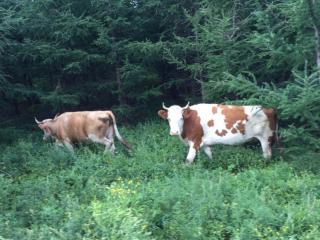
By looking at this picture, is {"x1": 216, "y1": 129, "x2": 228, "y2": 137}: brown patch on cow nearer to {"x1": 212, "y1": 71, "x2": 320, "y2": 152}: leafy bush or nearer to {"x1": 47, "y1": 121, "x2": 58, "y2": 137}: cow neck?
{"x1": 212, "y1": 71, "x2": 320, "y2": 152}: leafy bush

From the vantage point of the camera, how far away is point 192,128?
39.9 ft

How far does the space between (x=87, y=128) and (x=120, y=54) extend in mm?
5358

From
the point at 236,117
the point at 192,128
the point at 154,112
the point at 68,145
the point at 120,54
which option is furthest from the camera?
the point at 154,112

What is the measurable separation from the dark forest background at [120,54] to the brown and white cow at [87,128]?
110 inches

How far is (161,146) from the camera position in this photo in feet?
44.9

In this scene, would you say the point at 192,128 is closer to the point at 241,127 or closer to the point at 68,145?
the point at 241,127

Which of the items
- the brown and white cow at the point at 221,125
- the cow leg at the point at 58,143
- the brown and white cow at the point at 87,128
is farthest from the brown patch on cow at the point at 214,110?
the cow leg at the point at 58,143

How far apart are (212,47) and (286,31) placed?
3.53 m

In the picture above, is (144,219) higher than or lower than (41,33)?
lower

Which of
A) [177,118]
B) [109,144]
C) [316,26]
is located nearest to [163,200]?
[177,118]

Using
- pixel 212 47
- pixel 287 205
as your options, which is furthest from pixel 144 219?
pixel 212 47

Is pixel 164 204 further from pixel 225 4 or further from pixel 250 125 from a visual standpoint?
pixel 225 4

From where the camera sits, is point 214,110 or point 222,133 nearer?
point 222,133

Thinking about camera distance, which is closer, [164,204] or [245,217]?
[245,217]
